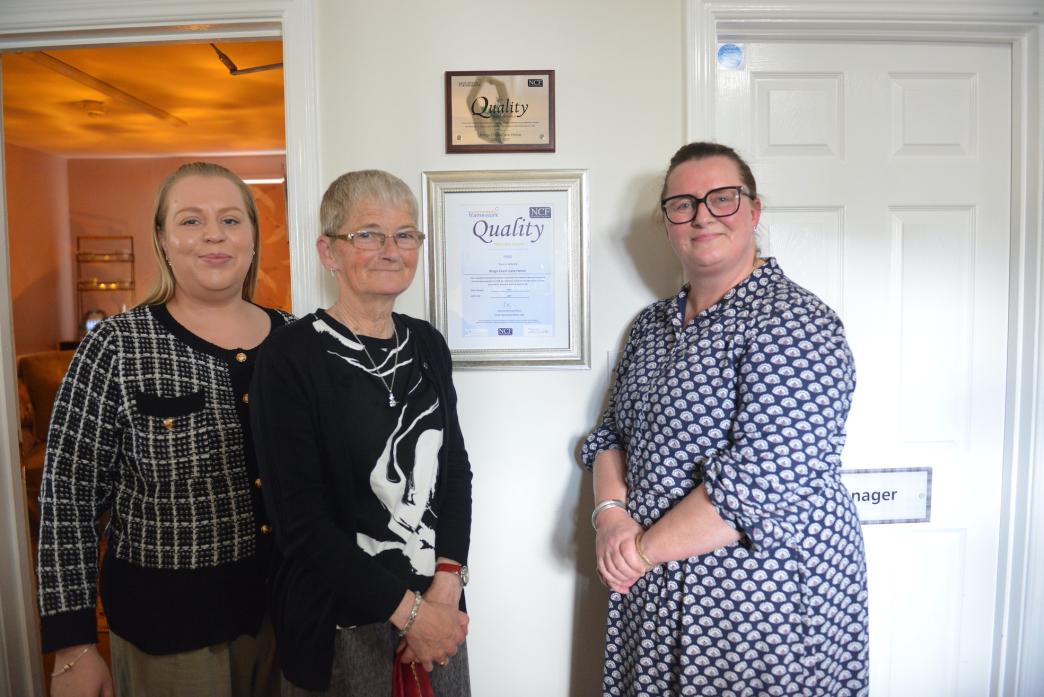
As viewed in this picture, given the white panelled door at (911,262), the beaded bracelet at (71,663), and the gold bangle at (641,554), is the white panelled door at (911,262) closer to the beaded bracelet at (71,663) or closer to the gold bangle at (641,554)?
the gold bangle at (641,554)

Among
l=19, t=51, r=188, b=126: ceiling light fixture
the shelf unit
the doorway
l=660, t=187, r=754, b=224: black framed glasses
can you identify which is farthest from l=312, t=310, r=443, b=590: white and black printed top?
the shelf unit

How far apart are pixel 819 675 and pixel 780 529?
316mm

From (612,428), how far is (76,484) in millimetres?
1155

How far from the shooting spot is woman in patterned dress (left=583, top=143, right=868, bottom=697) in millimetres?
1058

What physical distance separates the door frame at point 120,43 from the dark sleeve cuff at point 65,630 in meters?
0.73

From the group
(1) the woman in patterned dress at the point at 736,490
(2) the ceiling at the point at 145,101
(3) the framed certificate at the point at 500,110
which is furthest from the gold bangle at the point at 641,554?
(2) the ceiling at the point at 145,101

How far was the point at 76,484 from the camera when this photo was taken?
1146 mm

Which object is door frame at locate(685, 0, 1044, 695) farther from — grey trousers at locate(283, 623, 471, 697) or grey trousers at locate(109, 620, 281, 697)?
grey trousers at locate(109, 620, 281, 697)

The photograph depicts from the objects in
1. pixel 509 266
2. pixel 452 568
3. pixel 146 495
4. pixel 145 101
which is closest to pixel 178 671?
pixel 146 495

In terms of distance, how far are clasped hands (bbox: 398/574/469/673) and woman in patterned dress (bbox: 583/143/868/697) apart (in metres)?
0.33

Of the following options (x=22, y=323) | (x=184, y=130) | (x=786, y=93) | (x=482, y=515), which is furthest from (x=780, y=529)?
(x=22, y=323)

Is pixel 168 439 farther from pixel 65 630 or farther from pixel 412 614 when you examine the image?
pixel 412 614

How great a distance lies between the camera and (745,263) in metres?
1.24

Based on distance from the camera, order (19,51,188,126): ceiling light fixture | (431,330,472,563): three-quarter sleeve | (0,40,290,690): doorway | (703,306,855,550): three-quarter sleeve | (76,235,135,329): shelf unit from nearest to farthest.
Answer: (703,306,855,550): three-quarter sleeve, (431,330,472,563): three-quarter sleeve, (19,51,188,126): ceiling light fixture, (0,40,290,690): doorway, (76,235,135,329): shelf unit
